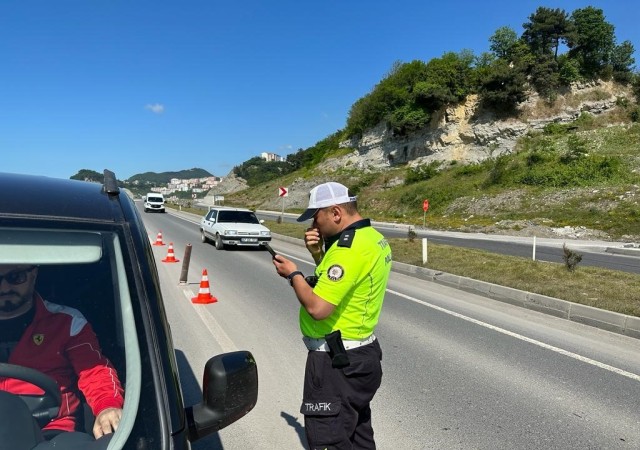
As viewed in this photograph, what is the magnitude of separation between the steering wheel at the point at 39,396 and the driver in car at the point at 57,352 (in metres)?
0.02

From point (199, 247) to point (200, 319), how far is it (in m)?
11.9

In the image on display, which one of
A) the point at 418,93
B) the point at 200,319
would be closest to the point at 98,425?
the point at 200,319

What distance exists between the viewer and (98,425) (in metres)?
1.76

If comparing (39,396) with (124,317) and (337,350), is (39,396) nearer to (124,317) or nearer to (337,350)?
(124,317)

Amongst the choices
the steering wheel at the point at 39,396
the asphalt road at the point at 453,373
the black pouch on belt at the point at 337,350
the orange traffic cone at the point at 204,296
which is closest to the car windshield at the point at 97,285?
the steering wheel at the point at 39,396

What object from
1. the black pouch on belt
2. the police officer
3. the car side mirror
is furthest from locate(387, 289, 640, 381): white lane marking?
the car side mirror

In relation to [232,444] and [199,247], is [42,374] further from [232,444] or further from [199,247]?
[199,247]

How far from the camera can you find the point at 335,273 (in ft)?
8.55

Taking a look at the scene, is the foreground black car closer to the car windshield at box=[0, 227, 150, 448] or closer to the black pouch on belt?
the car windshield at box=[0, 227, 150, 448]

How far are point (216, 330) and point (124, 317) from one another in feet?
17.6

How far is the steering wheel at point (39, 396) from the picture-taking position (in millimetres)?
1785

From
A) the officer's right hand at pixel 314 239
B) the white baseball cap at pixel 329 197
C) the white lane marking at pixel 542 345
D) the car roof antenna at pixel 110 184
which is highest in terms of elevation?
the car roof antenna at pixel 110 184

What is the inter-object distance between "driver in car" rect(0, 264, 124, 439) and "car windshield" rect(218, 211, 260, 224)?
1735cm

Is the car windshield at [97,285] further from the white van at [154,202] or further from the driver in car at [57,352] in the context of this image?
the white van at [154,202]
